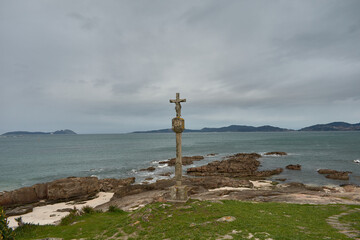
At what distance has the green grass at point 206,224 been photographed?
1057cm

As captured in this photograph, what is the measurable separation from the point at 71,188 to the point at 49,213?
7096mm

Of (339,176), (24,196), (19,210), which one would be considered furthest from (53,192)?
(339,176)

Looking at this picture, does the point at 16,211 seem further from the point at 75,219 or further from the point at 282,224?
the point at 282,224

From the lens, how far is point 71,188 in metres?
32.8

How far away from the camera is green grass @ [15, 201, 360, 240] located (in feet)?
34.7

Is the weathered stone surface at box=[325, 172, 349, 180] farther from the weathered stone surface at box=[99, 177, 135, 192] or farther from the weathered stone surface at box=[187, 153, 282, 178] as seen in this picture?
the weathered stone surface at box=[99, 177, 135, 192]

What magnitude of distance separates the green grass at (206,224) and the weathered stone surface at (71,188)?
694 inches

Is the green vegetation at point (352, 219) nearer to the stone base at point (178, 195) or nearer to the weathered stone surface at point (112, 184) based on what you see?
the stone base at point (178, 195)

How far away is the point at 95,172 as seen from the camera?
54.6m

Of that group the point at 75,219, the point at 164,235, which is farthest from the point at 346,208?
the point at 75,219

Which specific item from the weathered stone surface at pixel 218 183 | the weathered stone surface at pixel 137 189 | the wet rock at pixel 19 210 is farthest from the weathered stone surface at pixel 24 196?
the weathered stone surface at pixel 218 183

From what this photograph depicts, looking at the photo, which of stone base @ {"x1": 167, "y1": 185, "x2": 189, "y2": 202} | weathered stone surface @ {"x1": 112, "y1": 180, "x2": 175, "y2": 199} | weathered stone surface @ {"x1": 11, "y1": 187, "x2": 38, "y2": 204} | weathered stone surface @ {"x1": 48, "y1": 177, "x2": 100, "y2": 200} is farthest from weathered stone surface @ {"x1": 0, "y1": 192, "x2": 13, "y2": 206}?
A: stone base @ {"x1": 167, "y1": 185, "x2": 189, "y2": 202}

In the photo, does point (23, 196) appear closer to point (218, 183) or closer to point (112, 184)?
point (112, 184)

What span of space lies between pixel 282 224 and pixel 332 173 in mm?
42750
